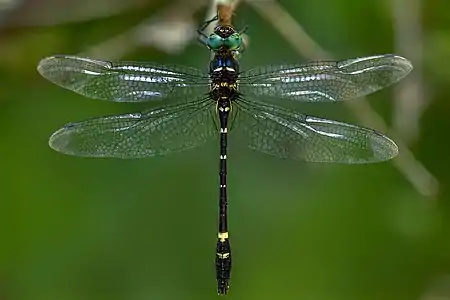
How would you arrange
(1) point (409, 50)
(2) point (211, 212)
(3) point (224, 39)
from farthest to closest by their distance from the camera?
(2) point (211, 212) < (1) point (409, 50) < (3) point (224, 39)

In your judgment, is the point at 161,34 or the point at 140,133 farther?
the point at 161,34

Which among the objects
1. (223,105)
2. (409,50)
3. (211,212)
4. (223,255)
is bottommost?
(223,255)

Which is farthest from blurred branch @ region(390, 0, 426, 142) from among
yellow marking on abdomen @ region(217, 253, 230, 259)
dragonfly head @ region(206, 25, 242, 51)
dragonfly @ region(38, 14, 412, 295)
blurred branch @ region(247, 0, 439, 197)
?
yellow marking on abdomen @ region(217, 253, 230, 259)

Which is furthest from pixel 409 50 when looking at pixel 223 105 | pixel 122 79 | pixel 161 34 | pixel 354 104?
pixel 122 79

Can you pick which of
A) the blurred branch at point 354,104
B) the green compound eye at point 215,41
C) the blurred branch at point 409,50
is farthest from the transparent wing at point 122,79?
the blurred branch at point 409,50

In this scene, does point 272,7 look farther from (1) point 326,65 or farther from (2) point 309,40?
(1) point 326,65

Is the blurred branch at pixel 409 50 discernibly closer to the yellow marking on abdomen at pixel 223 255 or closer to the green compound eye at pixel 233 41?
the green compound eye at pixel 233 41

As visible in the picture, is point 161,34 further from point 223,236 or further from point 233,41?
point 223,236

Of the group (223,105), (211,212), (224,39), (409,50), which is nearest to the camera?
(224,39)
